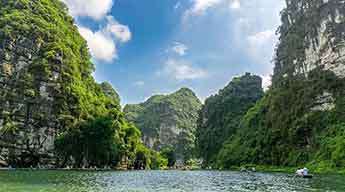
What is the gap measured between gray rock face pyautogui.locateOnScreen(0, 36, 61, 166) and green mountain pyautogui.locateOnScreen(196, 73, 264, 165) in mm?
75760

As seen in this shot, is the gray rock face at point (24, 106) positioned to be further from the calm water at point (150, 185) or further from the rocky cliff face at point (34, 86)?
the calm water at point (150, 185)

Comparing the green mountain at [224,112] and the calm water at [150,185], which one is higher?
the green mountain at [224,112]

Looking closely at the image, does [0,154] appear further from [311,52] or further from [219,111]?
[219,111]

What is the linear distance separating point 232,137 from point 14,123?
8063 centimetres

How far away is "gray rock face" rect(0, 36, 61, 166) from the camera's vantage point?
8756 centimetres

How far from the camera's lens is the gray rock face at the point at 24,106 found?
87.6 meters

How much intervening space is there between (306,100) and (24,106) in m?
59.7

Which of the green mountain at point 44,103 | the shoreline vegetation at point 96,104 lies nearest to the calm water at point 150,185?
the shoreline vegetation at point 96,104

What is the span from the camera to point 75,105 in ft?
331

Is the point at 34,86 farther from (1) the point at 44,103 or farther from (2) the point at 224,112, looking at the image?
(2) the point at 224,112

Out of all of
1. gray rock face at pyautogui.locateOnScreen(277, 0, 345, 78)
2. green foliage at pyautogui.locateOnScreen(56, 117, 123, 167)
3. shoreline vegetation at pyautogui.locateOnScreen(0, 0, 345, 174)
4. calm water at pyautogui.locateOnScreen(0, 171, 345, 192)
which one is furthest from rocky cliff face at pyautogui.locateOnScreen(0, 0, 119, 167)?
gray rock face at pyautogui.locateOnScreen(277, 0, 345, 78)

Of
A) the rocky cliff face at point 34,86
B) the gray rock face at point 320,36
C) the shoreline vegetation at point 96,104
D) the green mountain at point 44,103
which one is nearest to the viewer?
the shoreline vegetation at point 96,104

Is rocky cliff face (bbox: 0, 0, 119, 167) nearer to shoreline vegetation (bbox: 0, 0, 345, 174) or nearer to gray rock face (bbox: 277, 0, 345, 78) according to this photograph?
shoreline vegetation (bbox: 0, 0, 345, 174)

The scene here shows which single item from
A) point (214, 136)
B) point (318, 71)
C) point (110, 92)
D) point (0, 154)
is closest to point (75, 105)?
point (0, 154)
